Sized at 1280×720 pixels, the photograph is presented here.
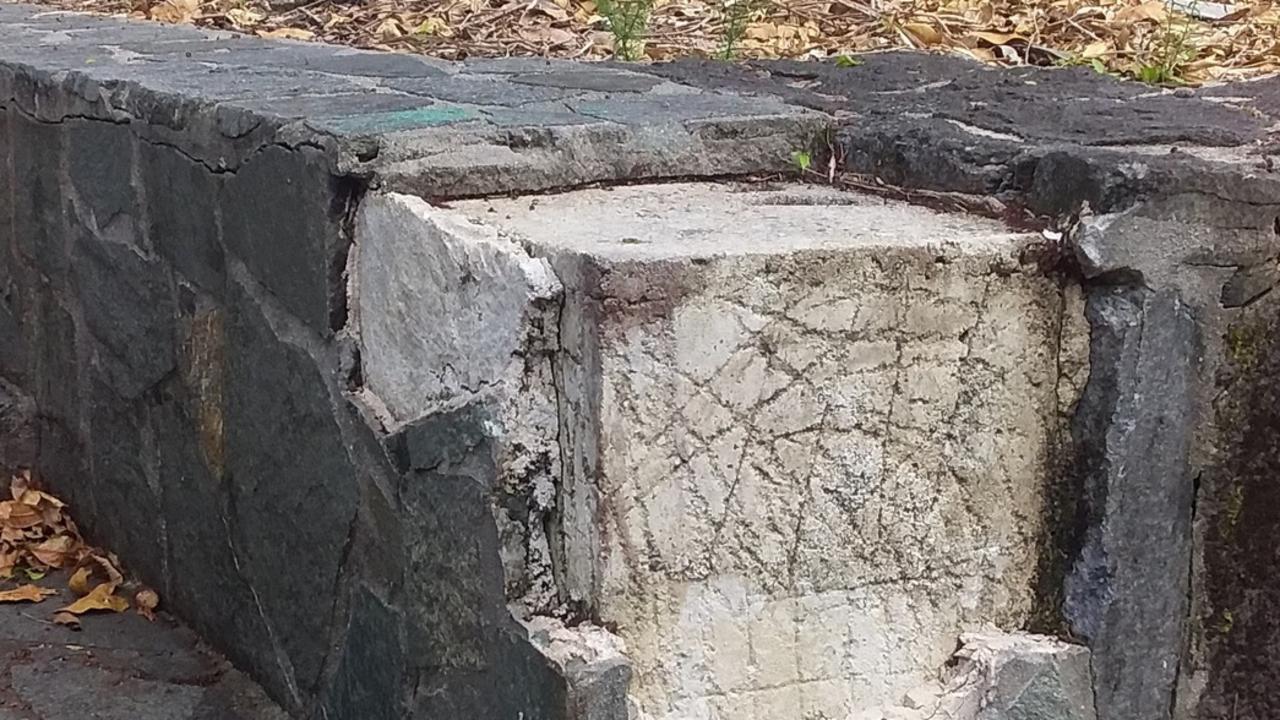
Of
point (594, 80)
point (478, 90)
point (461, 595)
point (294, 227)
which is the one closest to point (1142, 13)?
point (594, 80)

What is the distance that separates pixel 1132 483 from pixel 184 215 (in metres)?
1.47

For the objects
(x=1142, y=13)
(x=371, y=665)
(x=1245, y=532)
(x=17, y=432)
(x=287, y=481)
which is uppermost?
(x=1142, y=13)

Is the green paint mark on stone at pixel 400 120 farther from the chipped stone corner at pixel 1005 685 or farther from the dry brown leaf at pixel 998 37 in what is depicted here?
the dry brown leaf at pixel 998 37

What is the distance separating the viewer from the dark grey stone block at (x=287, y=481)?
201cm

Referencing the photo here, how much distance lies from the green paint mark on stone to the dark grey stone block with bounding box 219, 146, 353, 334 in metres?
0.06

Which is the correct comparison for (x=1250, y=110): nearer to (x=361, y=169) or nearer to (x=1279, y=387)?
(x=1279, y=387)

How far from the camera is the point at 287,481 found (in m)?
2.14

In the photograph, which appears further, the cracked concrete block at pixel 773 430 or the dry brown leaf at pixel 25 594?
the dry brown leaf at pixel 25 594

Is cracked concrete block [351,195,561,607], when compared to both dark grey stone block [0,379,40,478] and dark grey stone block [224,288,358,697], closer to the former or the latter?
dark grey stone block [224,288,358,697]

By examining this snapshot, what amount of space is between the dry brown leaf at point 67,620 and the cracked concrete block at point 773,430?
4.43 feet

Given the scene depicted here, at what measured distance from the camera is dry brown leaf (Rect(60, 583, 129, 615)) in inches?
108

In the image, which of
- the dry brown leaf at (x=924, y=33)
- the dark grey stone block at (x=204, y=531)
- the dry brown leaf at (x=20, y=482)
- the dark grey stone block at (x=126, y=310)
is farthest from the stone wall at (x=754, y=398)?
the dry brown leaf at (x=924, y=33)

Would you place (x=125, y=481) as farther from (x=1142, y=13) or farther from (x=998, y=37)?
(x=1142, y=13)

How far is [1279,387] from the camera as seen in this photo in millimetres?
1637
